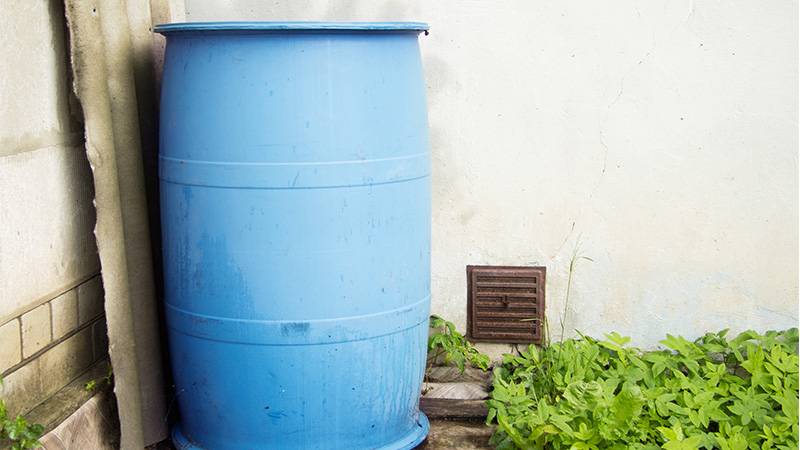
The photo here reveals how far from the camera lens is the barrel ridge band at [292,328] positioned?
8.64ft

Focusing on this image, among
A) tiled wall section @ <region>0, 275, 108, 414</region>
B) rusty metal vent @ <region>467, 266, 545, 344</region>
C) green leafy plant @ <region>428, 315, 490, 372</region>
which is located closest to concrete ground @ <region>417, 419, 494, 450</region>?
green leafy plant @ <region>428, 315, 490, 372</region>

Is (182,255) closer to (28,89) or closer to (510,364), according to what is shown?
(28,89)

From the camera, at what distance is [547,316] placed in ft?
10.8

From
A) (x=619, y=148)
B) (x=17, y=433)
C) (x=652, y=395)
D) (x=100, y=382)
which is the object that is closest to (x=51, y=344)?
(x=100, y=382)

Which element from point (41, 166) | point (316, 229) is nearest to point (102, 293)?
point (41, 166)

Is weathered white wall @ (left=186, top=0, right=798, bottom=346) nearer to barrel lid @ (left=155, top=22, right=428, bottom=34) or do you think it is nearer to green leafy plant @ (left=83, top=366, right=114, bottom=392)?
barrel lid @ (left=155, top=22, right=428, bottom=34)

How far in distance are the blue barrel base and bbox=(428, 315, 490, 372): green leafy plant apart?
24cm

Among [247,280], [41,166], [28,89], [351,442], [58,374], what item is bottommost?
[351,442]

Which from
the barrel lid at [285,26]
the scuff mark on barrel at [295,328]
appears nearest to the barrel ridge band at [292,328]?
the scuff mark on barrel at [295,328]

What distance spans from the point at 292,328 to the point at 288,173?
0.38 meters

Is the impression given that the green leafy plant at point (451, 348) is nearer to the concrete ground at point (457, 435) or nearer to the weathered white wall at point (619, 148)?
the weathered white wall at point (619, 148)

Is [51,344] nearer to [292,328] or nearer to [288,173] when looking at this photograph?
[292,328]

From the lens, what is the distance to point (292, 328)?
2.63 meters

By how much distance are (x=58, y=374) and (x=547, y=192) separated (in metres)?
1.47
